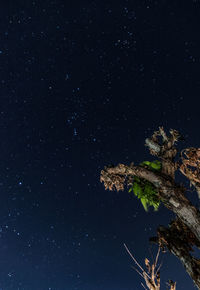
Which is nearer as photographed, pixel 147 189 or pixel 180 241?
pixel 180 241

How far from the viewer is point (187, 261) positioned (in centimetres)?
543

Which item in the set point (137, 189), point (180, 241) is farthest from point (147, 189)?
point (180, 241)

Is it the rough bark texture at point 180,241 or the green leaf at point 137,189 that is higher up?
the green leaf at point 137,189

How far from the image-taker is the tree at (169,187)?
549 centimetres

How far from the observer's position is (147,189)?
6.80 m

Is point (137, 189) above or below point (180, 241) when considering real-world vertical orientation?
above

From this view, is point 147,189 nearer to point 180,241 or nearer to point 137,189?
point 137,189

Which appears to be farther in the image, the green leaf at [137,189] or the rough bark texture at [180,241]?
the green leaf at [137,189]

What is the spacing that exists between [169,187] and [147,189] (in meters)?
0.95

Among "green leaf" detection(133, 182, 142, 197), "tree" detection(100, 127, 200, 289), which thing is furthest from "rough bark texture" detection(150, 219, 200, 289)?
"green leaf" detection(133, 182, 142, 197)

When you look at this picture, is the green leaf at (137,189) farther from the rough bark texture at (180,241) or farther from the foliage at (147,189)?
the rough bark texture at (180,241)

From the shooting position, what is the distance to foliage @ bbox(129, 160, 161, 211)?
6777mm

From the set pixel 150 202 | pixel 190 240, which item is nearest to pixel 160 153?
pixel 150 202

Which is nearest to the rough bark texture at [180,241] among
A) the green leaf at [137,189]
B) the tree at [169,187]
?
the tree at [169,187]
